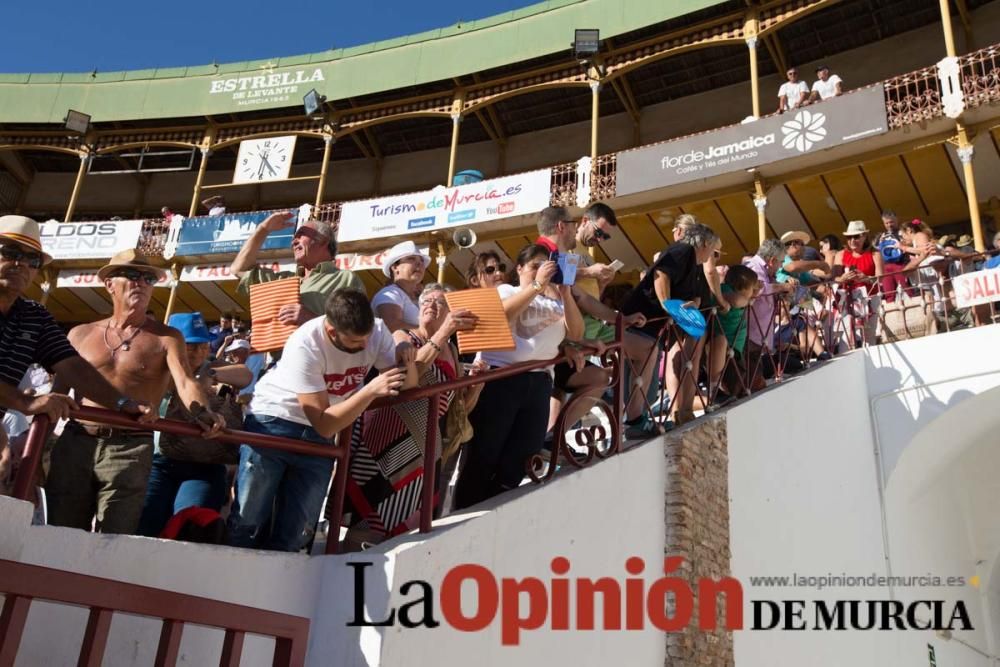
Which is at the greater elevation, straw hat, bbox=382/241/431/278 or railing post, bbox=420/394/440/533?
straw hat, bbox=382/241/431/278

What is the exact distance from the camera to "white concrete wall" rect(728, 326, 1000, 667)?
18.9 feet

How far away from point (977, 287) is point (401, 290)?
18.1 ft

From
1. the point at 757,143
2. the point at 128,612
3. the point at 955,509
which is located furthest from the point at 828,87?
the point at 128,612

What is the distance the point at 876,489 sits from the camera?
7.20m

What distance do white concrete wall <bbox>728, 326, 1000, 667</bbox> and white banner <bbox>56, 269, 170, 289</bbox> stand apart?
51.2ft

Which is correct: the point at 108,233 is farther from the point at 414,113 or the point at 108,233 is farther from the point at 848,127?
the point at 848,127

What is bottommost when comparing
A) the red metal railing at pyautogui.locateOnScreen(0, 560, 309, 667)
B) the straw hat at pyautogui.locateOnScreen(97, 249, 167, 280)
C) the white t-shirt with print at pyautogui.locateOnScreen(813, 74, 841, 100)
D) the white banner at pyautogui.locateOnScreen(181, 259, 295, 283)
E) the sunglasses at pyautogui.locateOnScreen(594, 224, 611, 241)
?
the red metal railing at pyautogui.locateOnScreen(0, 560, 309, 667)

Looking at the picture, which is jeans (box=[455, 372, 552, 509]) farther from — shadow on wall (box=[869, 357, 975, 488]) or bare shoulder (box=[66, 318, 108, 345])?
shadow on wall (box=[869, 357, 975, 488])

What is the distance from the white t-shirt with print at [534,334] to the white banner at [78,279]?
1632cm

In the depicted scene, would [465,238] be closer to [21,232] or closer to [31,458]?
[21,232]

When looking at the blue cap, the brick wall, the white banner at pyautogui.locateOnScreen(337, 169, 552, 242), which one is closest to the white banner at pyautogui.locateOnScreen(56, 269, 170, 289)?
the white banner at pyautogui.locateOnScreen(337, 169, 552, 242)

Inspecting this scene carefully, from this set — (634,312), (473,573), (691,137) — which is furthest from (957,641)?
(691,137)

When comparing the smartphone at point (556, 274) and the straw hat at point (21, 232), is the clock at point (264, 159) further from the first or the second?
the straw hat at point (21, 232)

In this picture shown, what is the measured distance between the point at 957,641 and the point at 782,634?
10.5 ft
